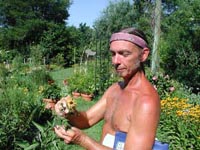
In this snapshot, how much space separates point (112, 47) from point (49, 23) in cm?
4327

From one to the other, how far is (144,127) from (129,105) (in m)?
0.22

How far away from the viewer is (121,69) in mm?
2145

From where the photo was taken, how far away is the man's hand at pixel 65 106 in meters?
2.06

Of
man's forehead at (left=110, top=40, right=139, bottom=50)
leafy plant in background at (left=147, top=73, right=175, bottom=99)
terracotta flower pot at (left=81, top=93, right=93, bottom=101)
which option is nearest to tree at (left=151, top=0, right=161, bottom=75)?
leafy plant in background at (left=147, top=73, right=175, bottom=99)

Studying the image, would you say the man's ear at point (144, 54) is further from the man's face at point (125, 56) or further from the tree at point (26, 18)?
the tree at point (26, 18)

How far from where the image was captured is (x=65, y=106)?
2068 mm

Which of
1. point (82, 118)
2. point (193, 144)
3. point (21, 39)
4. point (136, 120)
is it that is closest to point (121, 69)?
point (136, 120)

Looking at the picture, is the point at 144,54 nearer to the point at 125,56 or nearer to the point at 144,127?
the point at 125,56

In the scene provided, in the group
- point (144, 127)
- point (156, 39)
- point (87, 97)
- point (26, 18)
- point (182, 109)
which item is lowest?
point (87, 97)

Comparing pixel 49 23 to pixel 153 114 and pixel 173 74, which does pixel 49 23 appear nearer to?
pixel 173 74

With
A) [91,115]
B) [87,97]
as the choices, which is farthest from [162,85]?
[91,115]

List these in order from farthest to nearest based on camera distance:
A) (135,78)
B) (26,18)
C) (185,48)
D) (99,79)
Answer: (26,18) < (185,48) < (99,79) < (135,78)

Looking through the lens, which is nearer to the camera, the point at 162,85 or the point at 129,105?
the point at 129,105

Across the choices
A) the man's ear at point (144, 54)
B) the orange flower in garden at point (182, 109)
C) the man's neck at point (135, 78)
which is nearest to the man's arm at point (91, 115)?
the man's neck at point (135, 78)
